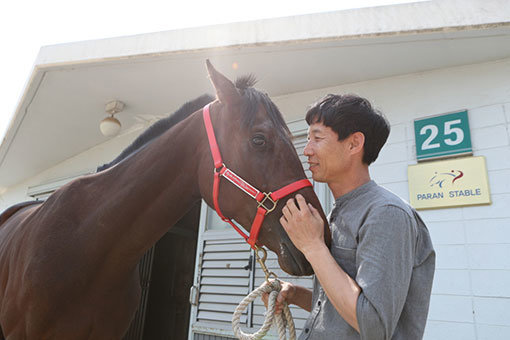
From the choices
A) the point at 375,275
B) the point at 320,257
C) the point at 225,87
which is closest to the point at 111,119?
the point at 225,87

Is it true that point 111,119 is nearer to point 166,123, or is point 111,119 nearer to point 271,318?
point 166,123

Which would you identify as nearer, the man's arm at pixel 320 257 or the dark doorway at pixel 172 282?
the man's arm at pixel 320 257

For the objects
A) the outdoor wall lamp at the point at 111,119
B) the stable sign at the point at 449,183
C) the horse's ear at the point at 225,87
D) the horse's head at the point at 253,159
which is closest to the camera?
the horse's head at the point at 253,159

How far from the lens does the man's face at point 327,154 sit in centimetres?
119

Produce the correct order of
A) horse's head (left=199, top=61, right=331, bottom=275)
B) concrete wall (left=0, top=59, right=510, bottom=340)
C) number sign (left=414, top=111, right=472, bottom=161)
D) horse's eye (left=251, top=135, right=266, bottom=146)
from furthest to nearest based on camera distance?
1. number sign (left=414, top=111, right=472, bottom=161)
2. concrete wall (left=0, top=59, right=510, bottom=340)
3. horse's eye (left=251, top=135, right=266, bottom=146)
4. horse's head (left=199, top=61, right=331, bottom=275)

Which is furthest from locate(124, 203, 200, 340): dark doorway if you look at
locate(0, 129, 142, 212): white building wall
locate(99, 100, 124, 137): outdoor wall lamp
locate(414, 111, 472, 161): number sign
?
locate(414, 111, 472, 161): number sign

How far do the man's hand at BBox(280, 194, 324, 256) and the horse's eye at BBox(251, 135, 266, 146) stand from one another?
12.4 inches

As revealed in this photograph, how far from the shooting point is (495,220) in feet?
7.88

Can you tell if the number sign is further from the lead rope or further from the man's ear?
the lead rope

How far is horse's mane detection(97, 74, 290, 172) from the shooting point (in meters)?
1.51

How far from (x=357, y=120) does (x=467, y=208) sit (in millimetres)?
1841

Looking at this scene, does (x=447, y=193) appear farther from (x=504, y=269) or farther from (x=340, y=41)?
(x=340, y=41)

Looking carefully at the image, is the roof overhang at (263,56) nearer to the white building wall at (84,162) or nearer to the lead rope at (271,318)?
the white building wall at (84,162)

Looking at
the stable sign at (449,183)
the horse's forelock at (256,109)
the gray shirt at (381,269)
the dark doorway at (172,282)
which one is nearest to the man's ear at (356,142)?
the gray shirt at (381,269)
